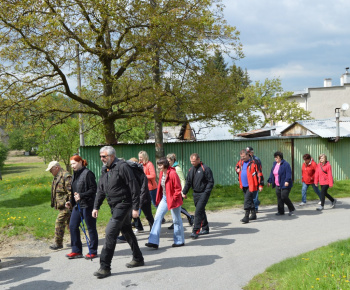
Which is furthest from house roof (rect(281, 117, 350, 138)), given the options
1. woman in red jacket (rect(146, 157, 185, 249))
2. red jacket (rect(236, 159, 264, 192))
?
woman in red jacket (rect(146, 157, 185, 249))

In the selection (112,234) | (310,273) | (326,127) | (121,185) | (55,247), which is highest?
(326,127)

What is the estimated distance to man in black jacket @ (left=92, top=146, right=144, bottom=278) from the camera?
18.6 feet

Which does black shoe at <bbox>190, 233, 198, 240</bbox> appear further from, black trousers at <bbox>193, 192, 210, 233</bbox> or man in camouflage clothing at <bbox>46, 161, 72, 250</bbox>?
man in camouflage clothing at <bbox>46, 161, 72, 250</bbox>

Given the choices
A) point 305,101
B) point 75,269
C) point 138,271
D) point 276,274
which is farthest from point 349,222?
point 305,101

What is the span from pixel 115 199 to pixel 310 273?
2911 millimetres

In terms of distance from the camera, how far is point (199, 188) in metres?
8.12

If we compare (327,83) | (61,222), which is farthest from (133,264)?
(327,83)

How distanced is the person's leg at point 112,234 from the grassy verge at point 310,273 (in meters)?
2.03

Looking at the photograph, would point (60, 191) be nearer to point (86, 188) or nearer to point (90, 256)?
point (86, 188)

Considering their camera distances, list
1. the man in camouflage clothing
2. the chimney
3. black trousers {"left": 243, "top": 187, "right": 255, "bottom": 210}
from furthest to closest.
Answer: the chimney
black trousers {"left": 243, "top": 187, "right": 255, "bottom": 210}
the man in camouflage clothing

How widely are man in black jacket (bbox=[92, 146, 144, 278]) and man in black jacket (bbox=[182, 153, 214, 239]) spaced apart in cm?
224

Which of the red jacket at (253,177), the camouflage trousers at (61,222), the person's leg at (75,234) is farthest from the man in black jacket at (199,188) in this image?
the camouflage trousers at (61,222)

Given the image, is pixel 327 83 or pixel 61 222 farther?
pixel 327 83

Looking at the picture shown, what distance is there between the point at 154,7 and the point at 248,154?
6.21 metres
